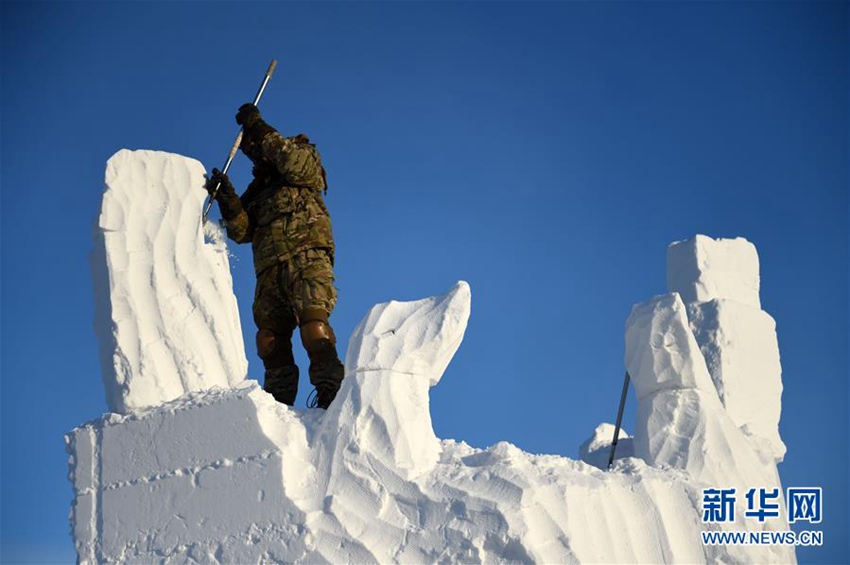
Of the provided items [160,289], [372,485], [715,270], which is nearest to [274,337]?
[160,289]

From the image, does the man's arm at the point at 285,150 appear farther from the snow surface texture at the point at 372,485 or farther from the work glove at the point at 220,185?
the snow surface texture at the point at 372,485

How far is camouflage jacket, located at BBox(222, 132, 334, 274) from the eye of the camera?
768 cm

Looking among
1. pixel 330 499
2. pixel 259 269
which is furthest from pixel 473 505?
pixel 259 269

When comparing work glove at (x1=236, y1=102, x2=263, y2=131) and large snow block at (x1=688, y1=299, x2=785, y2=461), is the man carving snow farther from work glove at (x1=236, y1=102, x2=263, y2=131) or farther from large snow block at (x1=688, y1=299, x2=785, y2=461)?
large snow block at (x1=688, y1=299, x2=785, y2=461)

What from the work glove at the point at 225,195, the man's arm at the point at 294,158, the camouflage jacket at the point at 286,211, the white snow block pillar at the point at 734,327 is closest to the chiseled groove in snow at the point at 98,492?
the camouflage jacket at the point at 286,211

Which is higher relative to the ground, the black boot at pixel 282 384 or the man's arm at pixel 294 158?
the man's arm at pixel 294 158

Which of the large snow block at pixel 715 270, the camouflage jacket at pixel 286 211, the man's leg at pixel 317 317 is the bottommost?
the man's leg at pixel 317 317

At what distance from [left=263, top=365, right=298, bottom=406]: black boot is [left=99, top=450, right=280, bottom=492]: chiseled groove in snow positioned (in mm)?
1173

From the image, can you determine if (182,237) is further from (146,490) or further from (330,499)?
(330,499)

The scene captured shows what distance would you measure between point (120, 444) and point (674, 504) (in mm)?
3390

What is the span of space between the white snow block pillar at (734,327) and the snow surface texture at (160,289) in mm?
3848

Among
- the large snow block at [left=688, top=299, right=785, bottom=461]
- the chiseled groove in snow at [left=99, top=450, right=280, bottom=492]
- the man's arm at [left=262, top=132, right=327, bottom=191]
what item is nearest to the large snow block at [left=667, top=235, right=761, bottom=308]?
the large snow block at [left=688, top=299, right=785, bottom=461]

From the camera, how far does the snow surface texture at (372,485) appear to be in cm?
619

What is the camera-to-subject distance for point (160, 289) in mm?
7734
